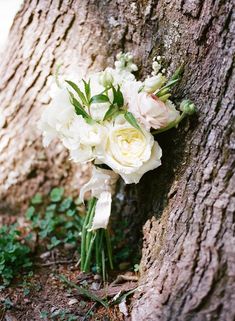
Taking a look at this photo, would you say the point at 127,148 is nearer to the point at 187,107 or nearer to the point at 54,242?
the point at 187,107

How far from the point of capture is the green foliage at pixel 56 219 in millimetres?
2109

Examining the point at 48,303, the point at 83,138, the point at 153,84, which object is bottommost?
the point at 48,303

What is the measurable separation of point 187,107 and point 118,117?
21 cm

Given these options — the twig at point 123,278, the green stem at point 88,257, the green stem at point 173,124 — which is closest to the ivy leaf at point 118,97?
the green stem at point 173,124

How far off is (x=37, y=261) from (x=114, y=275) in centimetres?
31

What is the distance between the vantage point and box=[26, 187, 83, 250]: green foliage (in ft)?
6.92

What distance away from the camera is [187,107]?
163 centimetres

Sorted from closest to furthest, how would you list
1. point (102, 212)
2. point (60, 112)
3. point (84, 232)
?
point (60, 112) → point (102, 212) → point (84, 232)

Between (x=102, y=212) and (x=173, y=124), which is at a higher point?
(x=173, y=124)

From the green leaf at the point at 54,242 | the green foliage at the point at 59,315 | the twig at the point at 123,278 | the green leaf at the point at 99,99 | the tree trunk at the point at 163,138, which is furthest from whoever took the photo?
the green leaf at the point at 54,242

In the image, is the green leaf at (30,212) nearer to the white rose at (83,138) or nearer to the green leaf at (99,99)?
the white rose at (83,138)

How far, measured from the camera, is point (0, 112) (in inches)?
82.8

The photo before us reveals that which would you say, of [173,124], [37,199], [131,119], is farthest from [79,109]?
[37,199]

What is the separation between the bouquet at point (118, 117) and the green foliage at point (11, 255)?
1.59 ft
